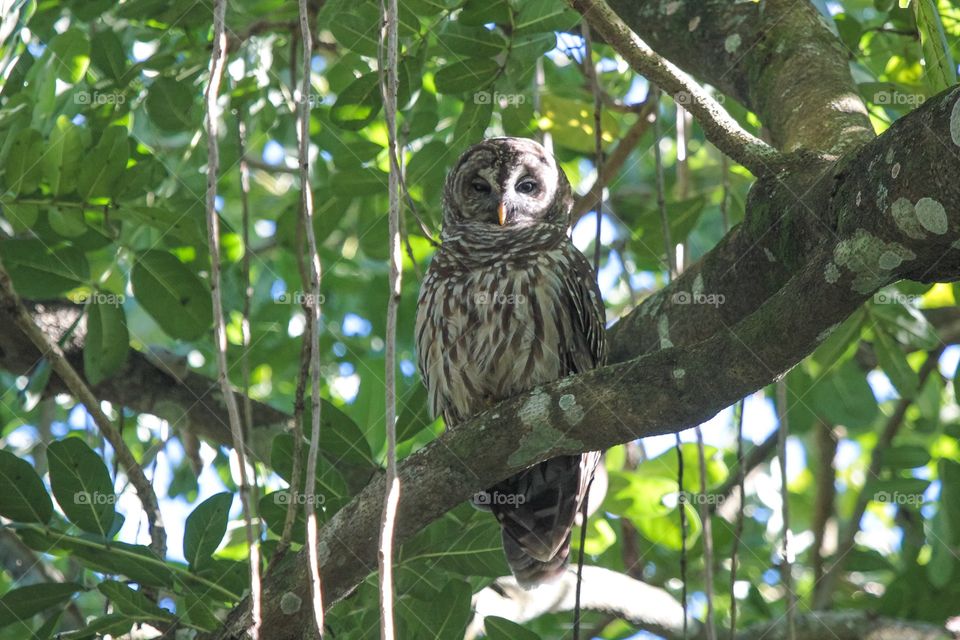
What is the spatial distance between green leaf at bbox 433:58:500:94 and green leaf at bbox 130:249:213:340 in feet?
3.64

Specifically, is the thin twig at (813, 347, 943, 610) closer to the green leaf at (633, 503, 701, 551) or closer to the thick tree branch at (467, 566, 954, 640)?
the thick tree branch at (467, 566, 954, 640)

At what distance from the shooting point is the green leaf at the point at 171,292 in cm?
372

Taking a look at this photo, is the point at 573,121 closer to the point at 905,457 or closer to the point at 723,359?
the point at 905,457

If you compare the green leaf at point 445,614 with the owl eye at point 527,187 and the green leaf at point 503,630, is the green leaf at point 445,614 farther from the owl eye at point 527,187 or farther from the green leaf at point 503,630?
the owl eye at point 527,187

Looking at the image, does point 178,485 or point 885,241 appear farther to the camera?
point 178,485

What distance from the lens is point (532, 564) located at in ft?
12.0

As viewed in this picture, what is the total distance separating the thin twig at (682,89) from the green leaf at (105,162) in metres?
1.63

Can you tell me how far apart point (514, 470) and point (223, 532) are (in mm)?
830

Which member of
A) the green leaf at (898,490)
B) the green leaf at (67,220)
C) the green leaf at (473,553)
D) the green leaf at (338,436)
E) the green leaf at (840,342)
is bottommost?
the green leaf at (473,553)

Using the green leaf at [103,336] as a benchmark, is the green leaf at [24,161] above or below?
above

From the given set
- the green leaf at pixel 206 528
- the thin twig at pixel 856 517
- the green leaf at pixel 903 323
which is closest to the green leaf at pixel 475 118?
the green leaf at pixel 903 323

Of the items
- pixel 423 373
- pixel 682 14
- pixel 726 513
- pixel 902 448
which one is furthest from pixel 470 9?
pixel 726 513

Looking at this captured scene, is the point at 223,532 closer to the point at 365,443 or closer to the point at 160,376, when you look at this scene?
the point at 365,443

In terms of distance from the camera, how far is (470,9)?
11.2 ft
